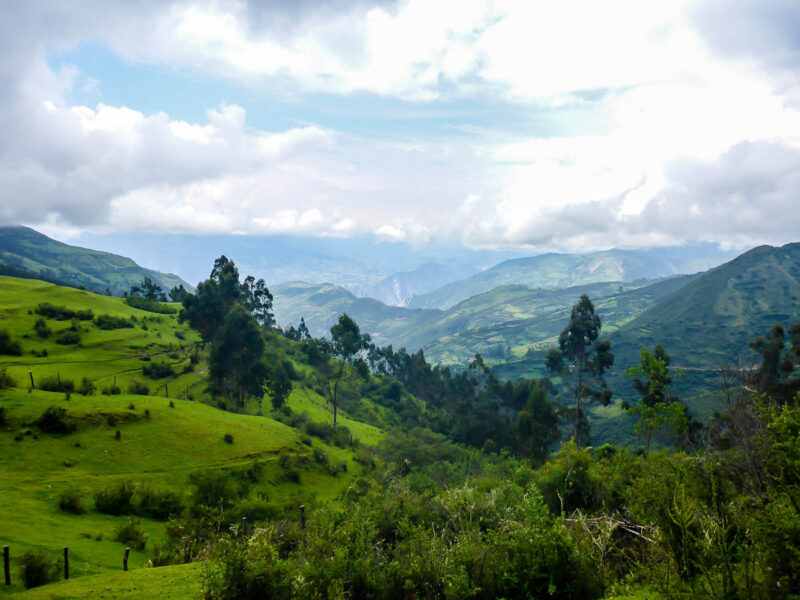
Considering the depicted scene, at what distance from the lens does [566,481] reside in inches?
781

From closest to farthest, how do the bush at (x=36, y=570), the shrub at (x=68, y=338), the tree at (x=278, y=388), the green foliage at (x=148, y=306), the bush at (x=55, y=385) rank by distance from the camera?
the bush at (x=36, y=570)
the bush at (x=55, y=385)
the shrub at (x=68, y=338)
the tree at (x=278, y=388)
the green foliage at (x=148, y=306)

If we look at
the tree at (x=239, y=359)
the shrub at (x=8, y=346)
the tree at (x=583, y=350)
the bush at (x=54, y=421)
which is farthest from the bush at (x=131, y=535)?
the shrub at (x=8, y=346)

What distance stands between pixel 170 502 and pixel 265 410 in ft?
147

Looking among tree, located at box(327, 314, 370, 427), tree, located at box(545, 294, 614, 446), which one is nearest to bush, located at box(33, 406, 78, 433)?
tree, located at box(327, 314, 370, 427)

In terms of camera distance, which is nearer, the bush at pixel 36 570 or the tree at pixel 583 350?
the bush at pixel 36 570

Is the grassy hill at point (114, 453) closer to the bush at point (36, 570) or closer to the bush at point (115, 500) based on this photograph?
the bush at point (115, 500)

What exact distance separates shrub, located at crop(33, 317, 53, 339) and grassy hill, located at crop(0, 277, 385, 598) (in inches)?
21.1

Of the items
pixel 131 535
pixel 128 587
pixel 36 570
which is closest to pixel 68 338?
pixel 131 535

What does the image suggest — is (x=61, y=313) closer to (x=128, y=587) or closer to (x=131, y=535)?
(x=131, y=535)

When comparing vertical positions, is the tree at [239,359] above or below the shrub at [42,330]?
below

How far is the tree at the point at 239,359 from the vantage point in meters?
61.5

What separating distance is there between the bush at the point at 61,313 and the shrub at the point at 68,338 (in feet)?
32.1

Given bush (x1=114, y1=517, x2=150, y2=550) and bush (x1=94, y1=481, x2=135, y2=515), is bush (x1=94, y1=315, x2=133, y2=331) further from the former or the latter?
bush (x1=114, y1=517, x2=150, y2=550)

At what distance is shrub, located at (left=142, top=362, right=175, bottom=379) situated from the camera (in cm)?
6444
